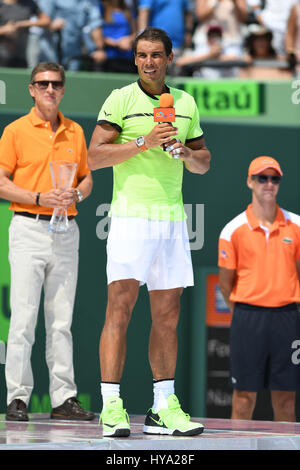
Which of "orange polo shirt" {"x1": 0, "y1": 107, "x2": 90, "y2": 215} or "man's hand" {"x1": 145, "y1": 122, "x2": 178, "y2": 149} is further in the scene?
"orange polo shirt" {"x1": 0, "y1": 107, "x2": 90, "y2": 215}

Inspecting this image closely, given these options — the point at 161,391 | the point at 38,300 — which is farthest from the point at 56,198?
the point at 161,391

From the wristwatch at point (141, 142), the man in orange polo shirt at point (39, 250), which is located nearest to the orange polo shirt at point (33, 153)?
→ the man in orange polo shirt at point (39, 250)

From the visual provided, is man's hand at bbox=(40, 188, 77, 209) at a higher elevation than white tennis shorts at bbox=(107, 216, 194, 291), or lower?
higher

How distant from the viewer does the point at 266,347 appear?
574 centimetres

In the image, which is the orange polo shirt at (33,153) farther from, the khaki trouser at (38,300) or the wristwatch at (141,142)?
the wristwatch at (141,142)

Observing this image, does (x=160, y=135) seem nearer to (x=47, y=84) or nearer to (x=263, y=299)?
(x=47, y=84)

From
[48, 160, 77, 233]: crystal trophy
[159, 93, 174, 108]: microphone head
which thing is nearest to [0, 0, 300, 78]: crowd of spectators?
[48, 160, 77, 233]: crystal trophy

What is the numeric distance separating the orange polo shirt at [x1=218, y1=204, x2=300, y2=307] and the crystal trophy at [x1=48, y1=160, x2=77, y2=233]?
4.09 feet

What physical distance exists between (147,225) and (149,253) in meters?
0.13

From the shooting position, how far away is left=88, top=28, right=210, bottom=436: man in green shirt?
13.3 ft

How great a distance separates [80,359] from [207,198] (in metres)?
1.66

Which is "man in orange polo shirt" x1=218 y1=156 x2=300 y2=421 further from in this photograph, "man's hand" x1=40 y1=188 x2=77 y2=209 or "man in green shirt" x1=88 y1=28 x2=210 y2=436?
"man in green shirt" x1=88 y1=28 x2=210 y2=436
